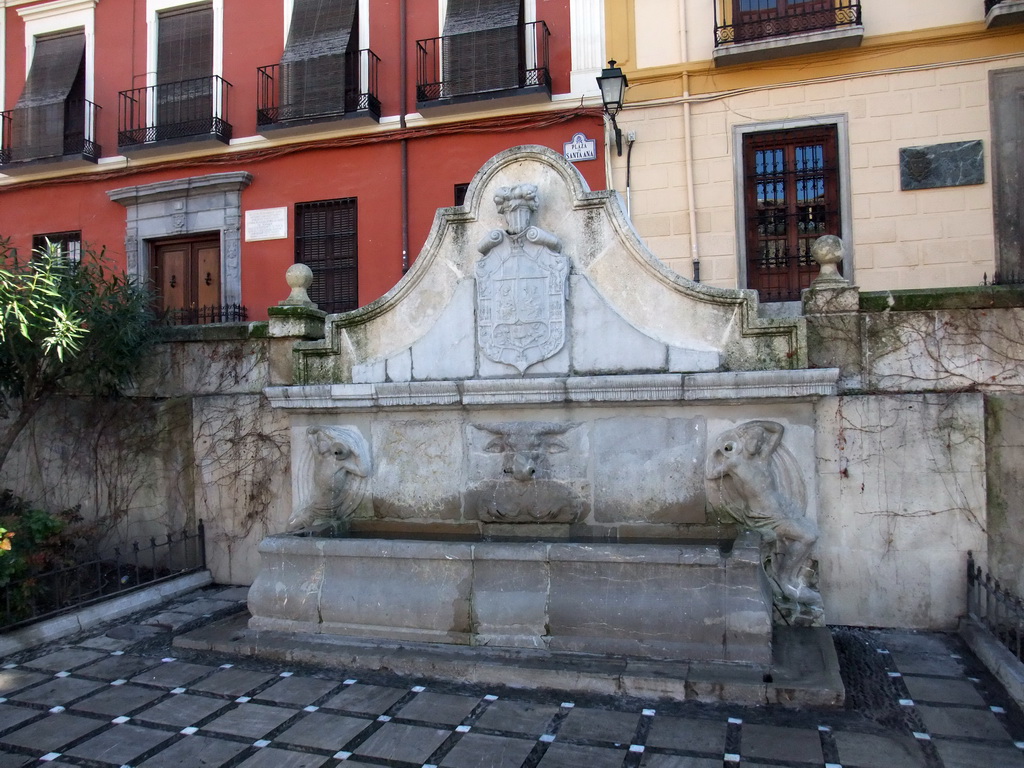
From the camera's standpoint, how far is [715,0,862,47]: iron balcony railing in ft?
30.1

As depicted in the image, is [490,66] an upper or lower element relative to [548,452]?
upper

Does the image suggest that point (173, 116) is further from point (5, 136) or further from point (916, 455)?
point (916, 455)

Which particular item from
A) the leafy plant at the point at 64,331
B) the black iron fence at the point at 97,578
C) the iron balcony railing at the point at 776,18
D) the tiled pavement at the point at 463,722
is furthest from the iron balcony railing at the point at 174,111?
the tiled pavement at the point at 463,722

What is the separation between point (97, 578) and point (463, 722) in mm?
3718

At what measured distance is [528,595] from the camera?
4504mm

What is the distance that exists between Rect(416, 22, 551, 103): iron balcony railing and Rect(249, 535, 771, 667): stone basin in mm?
7199

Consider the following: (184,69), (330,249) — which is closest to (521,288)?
(330,249)

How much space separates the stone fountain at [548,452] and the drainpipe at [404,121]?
4.92m

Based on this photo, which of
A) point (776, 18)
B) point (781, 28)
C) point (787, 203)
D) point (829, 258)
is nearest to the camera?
point (829, 258)

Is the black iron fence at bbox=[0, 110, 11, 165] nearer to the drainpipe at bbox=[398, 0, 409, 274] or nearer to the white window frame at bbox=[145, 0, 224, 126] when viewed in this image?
the white window frame at bbox=[145, 0, 224, 126]

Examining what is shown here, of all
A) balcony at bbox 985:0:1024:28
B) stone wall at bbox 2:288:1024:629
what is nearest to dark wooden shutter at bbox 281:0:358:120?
balcony at bbox 985:0:1024:28

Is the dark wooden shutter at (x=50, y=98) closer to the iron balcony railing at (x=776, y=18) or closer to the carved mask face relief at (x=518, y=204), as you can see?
the iron balcony railing at (x=776, y=18)

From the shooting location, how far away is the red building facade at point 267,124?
33.9 feet

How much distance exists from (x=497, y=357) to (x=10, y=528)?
11.9ft
